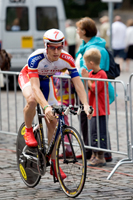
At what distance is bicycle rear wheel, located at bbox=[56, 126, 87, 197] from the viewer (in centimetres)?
481

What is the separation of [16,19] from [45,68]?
1038 cm

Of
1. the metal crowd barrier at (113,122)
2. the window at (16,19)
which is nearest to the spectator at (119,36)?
the window at (16,19)

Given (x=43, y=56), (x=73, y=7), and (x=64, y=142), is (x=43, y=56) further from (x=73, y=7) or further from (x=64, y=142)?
(x=73, y=7)

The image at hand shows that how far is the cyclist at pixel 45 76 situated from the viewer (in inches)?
198

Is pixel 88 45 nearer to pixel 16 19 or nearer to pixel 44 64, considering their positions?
pixel 44 64

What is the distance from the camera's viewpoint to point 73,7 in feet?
147

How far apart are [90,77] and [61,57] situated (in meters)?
1.61

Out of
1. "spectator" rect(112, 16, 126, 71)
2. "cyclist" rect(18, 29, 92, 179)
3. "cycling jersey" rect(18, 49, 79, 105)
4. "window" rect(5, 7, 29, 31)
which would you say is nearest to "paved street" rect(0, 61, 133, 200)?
"cyclist" rect(18, 29, 92, 179)

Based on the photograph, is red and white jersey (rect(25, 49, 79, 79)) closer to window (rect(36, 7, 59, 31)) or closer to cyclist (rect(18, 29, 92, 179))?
cyclist (rect(18, 29, 92, 179))

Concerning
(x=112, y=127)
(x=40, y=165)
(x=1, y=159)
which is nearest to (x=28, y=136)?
(x=40, y=165)

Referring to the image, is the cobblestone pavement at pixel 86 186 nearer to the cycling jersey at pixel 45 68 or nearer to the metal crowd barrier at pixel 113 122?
the metal crowd barrier at pixel 113 122

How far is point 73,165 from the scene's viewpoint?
16.4ft

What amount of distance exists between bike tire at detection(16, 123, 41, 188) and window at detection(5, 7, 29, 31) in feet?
32.3

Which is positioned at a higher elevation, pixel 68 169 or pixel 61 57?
pixel 61 57
